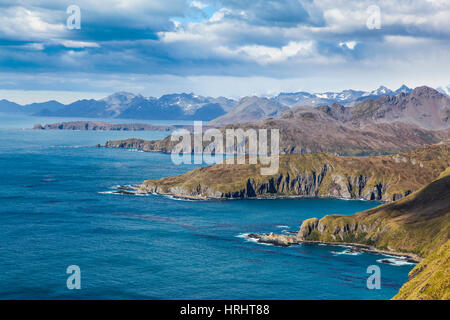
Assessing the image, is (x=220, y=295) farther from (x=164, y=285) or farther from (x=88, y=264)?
(x=88, y=264)
